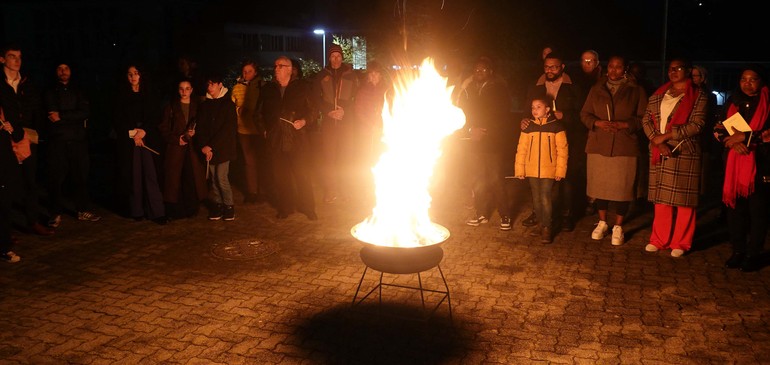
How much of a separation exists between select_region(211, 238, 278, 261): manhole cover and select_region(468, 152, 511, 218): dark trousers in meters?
2.96

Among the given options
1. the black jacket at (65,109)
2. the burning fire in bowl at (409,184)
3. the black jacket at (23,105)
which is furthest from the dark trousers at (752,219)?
the black jacket at (65,109)

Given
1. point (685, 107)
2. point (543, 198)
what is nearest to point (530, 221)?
point (543, 198)

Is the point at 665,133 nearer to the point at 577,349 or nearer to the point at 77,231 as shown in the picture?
the point at 577,349

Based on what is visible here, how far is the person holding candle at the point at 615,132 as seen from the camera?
7875 millimetres

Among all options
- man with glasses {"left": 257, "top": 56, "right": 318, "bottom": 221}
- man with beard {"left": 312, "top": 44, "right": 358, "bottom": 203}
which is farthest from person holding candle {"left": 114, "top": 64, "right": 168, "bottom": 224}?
→ man with beard {"left": 312, "top": 44, "right": 358, "bottom": 203}

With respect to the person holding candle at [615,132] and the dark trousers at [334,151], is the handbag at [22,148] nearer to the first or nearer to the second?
the dark trousers at [334,151]

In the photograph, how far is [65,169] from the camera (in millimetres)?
9344

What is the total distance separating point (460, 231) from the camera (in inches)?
351

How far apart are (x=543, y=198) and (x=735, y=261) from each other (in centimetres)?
226

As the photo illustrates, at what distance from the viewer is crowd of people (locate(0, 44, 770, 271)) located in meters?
7.31

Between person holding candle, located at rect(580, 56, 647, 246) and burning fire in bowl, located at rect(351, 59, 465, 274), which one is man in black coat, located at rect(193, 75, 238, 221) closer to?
burning fire in bowl, located at rect(351, 59, 465, 274)

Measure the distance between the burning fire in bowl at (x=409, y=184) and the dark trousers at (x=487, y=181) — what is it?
7.18 ft

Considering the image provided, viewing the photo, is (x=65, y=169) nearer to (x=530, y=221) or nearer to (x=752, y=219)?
(x=530, y=221)

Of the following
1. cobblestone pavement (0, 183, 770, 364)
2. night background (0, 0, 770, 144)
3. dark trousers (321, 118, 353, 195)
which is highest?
night background (0, 0, 770, 144)
